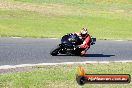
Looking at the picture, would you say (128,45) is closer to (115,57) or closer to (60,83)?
(115,57)

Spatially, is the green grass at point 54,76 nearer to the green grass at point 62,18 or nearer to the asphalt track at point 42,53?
the asphalt track at point 42,53

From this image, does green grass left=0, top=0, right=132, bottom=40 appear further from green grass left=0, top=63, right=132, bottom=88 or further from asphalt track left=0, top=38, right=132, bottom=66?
green grass left=0, top=63, right=132, bottom=88

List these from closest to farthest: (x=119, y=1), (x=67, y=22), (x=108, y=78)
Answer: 1. (x=108, y=78)
2. (x=67, y=22)
3. (x=119, y=1)

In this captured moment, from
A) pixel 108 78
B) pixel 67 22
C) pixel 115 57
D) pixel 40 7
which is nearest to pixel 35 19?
pixel 67 22

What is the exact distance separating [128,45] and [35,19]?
17456 mm

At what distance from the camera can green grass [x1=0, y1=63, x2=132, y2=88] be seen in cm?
1099

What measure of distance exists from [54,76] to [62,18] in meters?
29.2

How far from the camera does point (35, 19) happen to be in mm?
39656

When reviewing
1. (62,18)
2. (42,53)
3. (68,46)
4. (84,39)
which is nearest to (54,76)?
(68,46)

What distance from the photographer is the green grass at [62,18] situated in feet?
108

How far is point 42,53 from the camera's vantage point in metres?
18.1

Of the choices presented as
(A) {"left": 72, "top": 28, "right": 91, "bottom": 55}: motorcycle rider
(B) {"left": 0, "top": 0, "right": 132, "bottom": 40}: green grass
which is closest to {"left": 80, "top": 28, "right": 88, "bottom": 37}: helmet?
(A) {"left": 72, "top": 28, "right": 91, "bottom": 55}: motorcycle rider

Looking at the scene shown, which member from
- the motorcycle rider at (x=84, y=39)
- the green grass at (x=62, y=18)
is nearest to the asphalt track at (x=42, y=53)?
the motorcycle rider at (x=84, y=39)

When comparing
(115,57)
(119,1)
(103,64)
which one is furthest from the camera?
(119,1)
